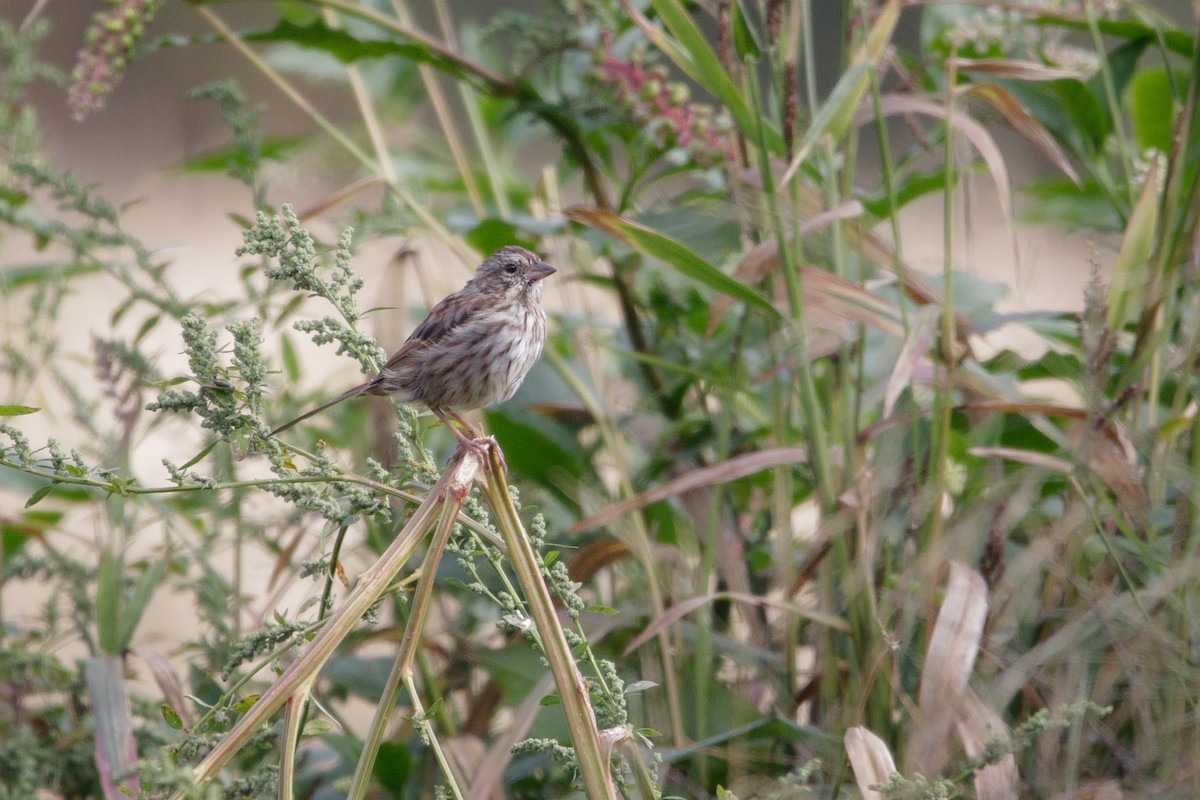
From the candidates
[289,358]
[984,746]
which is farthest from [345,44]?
[984,746]

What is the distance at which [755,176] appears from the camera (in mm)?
2270

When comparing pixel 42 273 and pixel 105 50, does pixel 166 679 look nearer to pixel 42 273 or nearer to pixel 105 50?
pixel 105 50

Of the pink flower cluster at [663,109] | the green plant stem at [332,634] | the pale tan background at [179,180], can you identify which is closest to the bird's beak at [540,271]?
the pink flower cluster at [663,109]

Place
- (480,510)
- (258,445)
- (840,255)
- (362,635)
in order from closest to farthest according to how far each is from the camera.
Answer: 1. (258,445)
2. (480,510)
3. (840,255)
4. (362,635)

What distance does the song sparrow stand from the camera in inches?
92.8

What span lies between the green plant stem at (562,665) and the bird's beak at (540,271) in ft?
4.54

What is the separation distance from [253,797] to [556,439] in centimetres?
142

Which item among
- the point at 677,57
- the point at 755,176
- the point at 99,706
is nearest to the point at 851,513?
the point at 755,176

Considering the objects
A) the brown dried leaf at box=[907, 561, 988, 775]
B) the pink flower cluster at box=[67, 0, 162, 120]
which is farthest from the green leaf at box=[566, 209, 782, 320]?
the pink flower cluster at box=[67, 0, 162, 120]

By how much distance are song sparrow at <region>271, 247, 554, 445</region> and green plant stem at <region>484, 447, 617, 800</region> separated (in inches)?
39.3

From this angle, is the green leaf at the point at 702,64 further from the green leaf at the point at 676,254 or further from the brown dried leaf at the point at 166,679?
the brown dried leaf at the point at 166,679

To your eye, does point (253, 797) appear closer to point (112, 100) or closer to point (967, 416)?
point (967, 416)

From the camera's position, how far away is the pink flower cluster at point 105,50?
2.15 meters

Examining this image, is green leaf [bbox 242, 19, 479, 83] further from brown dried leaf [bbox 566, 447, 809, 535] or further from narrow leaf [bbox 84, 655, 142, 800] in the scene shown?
narrow leaf [bbox 84, 655, 142, 800]
